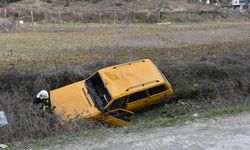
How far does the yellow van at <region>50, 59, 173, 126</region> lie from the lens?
35.9 ft

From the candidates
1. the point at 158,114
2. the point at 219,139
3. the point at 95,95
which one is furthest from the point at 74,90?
the point at 219,139

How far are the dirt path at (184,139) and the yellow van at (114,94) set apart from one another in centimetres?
371

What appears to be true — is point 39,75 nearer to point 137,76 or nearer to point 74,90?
point 74,90

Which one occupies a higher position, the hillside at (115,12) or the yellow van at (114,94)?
the yellow van at (114,94)

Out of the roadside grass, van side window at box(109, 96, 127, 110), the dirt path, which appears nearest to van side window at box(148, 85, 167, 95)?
van side window at box(109, 96, 127, 110)

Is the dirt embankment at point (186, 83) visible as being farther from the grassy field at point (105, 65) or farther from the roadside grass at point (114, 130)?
the roadside grass at point (114, 130)

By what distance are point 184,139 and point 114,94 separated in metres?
4.63

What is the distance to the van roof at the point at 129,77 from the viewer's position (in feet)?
37.2

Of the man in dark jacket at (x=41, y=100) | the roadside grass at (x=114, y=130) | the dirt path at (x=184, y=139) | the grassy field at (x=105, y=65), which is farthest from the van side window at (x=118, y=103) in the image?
the dirt path at (x=184, y=139)

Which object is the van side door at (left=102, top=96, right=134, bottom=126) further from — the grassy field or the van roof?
the grassy field

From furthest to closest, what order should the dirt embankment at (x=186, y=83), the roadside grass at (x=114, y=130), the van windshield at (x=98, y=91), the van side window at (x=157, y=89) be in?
the van side window at (x=157, y=89), the dirt embankment at (x=186, y=83), the van windshield at (x=98, y=91), the roadside grass at (x=114, y=130)

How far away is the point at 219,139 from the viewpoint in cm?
673

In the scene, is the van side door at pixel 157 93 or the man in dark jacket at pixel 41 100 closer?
the man in dark jacket at pixel 41 100

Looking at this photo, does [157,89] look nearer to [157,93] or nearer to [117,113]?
[157,93]
